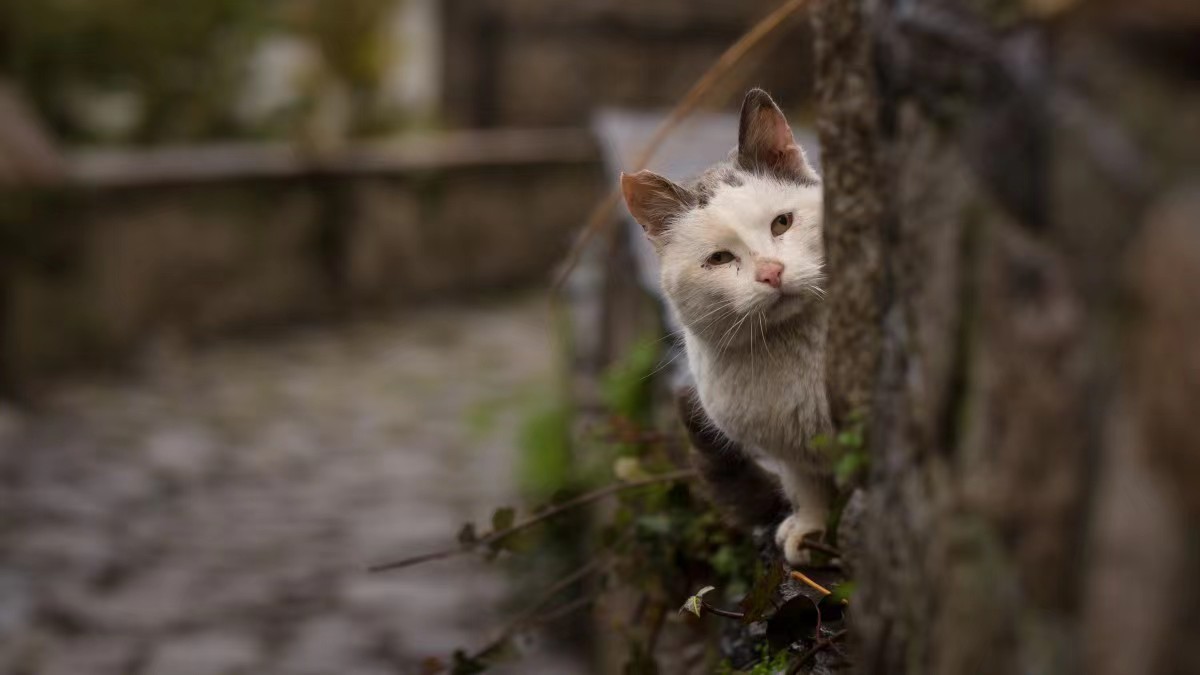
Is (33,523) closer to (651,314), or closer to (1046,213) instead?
(651,314)

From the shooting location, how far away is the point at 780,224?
1933 millimetres

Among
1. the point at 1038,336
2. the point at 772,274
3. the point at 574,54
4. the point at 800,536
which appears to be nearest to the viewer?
the point at 1038,336

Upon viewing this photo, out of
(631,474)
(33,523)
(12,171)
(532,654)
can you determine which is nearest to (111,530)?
(33,523)

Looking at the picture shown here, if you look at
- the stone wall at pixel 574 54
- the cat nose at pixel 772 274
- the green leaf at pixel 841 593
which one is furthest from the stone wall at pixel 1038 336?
the stone wall at pixel 574 54

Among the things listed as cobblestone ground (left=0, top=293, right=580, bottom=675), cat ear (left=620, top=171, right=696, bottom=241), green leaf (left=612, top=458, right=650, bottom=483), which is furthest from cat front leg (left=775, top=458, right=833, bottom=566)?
cobblestone ground (left=0, top=293, right=580, bottom=675)

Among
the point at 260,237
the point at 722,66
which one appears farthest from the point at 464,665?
the point at 260,237

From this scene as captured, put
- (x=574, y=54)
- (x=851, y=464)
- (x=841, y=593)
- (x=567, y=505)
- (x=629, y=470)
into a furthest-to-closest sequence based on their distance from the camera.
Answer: (x=574, y=54), (x=629, y=470), (x=567, y=505), (x=841, y=593), (x=851, y=464)

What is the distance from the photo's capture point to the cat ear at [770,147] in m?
1.92

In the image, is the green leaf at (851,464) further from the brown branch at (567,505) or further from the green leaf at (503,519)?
the green leaf at (503,519)

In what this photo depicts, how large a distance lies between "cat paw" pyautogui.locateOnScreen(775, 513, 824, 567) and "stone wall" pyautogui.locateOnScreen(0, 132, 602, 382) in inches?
243

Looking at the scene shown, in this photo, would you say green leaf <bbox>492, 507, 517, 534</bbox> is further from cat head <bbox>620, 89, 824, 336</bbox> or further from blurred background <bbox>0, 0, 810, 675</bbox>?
cat head <bbox>620, 89, 824, 336</bbox>

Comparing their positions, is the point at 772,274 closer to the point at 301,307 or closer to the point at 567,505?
the point at 567,505

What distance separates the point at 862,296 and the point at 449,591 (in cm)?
366

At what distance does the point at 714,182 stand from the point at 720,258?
0.42 ft
